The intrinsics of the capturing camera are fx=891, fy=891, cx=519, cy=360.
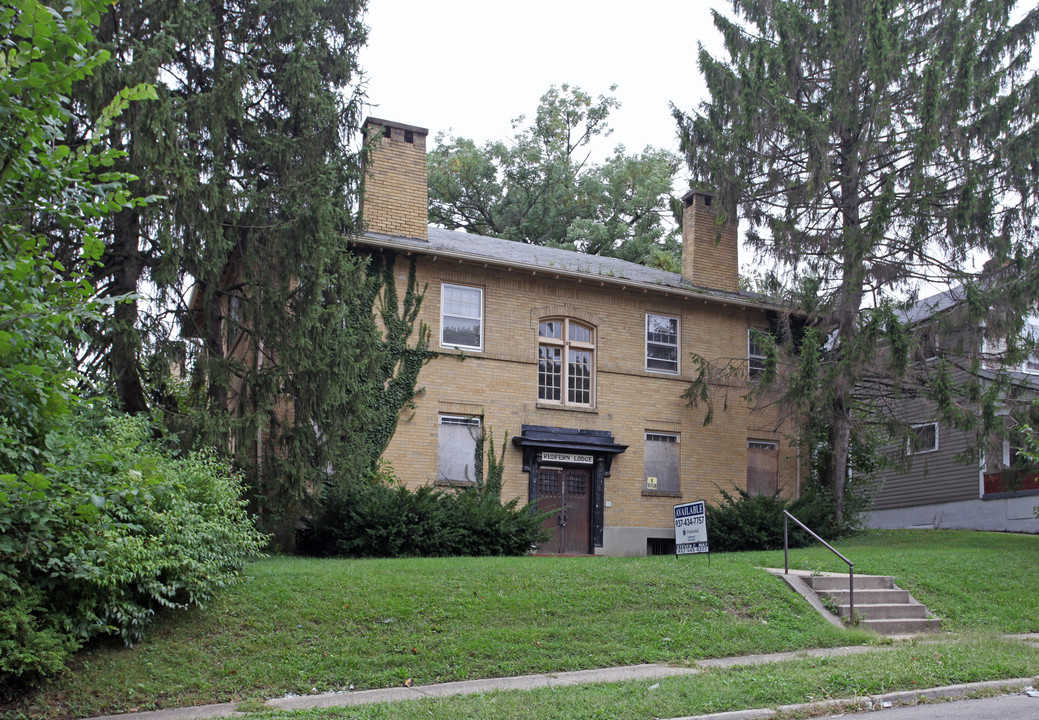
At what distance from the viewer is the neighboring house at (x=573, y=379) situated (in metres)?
20.3

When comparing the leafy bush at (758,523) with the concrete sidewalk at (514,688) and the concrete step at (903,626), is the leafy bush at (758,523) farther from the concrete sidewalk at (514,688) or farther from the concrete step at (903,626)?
the concrete sidewalk at (514,688)

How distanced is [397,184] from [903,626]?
14.2m

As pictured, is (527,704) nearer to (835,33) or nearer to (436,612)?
(436,612)

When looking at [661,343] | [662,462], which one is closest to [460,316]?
[661,343]

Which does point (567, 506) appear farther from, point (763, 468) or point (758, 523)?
point (763, 468)

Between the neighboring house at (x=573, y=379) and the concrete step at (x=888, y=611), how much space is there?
8697 mm

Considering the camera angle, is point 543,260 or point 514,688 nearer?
point 514,688

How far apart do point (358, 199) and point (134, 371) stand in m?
5.26

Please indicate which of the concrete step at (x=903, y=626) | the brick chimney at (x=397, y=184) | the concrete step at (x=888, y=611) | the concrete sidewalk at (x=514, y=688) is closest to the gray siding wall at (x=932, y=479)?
the concrete step at (x=888, y=611)

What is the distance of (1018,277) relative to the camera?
19.8m

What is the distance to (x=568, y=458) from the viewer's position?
21.2 m

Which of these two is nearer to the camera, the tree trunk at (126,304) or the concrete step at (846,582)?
the concrete step at (846,582)

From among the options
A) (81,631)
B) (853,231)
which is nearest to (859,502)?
(853,231)

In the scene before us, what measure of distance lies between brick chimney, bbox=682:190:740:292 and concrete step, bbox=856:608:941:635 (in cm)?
1310
